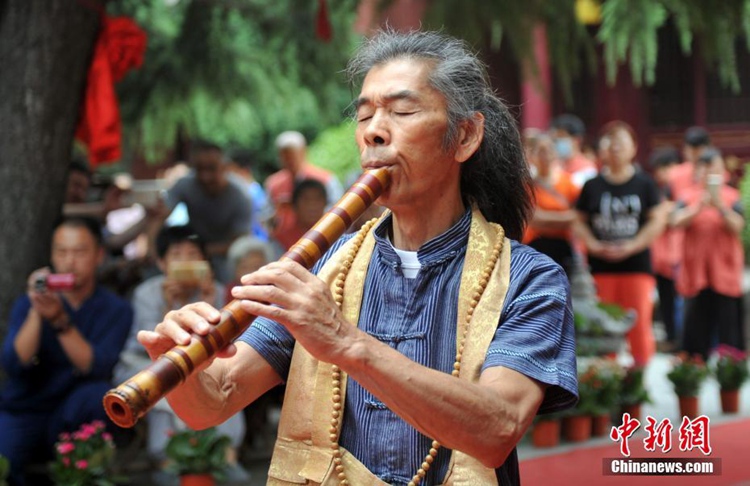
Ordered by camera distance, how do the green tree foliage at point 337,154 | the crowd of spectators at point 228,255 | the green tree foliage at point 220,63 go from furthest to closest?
1. the green tree foliage at point 337,154
2. the green tree foliage at point 220,63
3. the crowd of spectators at point 228,255

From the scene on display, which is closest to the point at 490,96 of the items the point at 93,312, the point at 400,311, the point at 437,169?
the point at 437,169

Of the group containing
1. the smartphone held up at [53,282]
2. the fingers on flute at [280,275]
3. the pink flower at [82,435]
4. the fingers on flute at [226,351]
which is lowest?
the pink flower at [82,435]

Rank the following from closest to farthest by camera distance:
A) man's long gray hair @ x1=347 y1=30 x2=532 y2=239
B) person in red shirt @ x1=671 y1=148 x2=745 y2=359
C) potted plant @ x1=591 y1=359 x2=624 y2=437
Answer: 1. man's long gray hair @ x1=347 y1=30 x2=532 y2=239
2. potted plant @ x1=591 y1=359 x2=624 y2=437
3. person in red shirt @ x1=671 y1=148 x2=745 y2=359

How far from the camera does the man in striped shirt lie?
2205 millimetres

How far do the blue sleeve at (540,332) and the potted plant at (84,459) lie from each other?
263 cm

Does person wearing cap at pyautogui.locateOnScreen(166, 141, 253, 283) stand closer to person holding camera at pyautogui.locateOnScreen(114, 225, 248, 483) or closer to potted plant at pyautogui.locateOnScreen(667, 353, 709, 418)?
person holding camera at pyautogui.locateOnScreen(114, 225, 248, 483)

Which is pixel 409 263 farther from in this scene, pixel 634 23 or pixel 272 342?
pixel 634 23

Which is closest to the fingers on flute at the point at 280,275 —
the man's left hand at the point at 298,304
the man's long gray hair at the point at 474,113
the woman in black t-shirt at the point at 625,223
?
the man's left hand at the point at 298,304

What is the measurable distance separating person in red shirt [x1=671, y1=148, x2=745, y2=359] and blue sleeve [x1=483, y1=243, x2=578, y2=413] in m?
6.47

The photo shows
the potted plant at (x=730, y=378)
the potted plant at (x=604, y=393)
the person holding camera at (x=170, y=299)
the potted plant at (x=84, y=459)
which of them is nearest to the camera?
the potted plant at (x=84, y=459)

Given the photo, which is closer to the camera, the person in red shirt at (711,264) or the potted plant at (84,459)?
the potted plant at (84,459)

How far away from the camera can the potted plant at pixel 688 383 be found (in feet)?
21.8

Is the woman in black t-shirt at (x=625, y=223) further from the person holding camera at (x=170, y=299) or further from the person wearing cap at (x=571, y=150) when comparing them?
the person holding camera at (x=170, y=299)

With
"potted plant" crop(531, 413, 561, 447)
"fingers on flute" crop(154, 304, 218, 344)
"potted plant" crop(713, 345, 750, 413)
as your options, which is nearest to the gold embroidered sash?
"fingers on flute" crop(154, 304, 218, 344)
